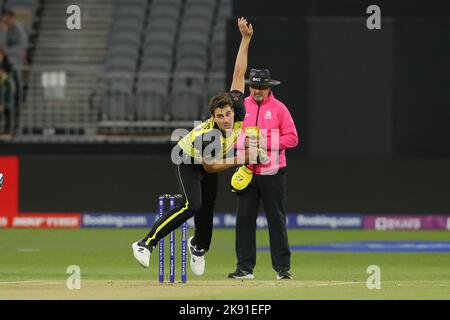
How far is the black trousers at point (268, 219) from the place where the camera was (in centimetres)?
1316

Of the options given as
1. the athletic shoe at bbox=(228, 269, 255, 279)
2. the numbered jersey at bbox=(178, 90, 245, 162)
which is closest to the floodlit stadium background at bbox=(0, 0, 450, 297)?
the athletic shoe at bbox=(228, 269, 255, 279)

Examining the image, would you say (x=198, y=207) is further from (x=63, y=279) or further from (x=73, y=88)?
(x=73, y=88)

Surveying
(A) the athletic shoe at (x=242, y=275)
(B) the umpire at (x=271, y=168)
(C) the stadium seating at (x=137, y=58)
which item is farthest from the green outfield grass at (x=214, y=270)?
(C) the stadium seating at (x=137, y=58)

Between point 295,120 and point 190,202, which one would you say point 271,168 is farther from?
point 295,120

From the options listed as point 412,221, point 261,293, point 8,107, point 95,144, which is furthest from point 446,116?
point 261,293

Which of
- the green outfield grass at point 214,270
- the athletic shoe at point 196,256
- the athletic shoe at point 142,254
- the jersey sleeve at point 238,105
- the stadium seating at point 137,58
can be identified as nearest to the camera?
the green outfield grass at point 214,270

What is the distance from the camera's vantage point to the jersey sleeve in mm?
12508

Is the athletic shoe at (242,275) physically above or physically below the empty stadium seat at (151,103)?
below

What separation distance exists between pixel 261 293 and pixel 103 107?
11286 millimetres

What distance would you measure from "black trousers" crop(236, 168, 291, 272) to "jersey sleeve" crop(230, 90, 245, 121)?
890 mm

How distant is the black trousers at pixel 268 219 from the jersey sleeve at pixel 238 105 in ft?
2.92

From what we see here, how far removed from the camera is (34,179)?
2173 centimetres

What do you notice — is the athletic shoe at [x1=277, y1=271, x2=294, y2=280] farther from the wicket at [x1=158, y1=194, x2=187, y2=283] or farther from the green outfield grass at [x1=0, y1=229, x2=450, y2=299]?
the wicket at [x1=158, y1=194, x2=187, y2=283]

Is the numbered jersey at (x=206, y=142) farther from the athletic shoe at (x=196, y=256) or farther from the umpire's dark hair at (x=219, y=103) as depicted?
the athletic shoe at (x=196, y=256)
